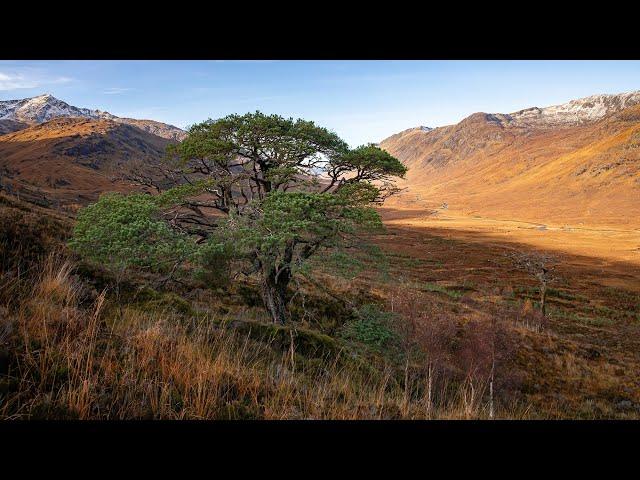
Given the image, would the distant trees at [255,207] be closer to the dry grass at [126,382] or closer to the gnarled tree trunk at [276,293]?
the gnarled tree trunk at [276,293]

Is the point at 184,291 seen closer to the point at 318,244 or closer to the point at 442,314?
the point at 318,244

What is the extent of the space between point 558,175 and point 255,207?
400 feet

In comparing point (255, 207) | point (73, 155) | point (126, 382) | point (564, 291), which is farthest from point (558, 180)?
point (73, 155)

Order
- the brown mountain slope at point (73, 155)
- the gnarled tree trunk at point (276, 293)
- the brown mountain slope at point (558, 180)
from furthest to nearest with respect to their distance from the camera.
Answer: the brown mountain slope at point (558, 180) < the brown mountain slope at point (73, 155) < the gnarled tree trunk at point (276, 293)

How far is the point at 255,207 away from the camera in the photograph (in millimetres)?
10031

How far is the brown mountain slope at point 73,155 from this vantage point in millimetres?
77375

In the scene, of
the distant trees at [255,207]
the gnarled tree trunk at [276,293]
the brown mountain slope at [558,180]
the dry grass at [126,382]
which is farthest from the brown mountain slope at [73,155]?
the brown mountain slope at [558,180]

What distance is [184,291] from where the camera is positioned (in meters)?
12.9

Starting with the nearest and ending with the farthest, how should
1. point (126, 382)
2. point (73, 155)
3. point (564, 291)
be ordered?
point (126, 382) < point (564, 291) < point (73, 155)

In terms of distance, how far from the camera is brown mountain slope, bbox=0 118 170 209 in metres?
77.4

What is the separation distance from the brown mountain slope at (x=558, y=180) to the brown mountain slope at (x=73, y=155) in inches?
3268

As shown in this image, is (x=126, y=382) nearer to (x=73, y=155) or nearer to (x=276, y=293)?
(x=276, y=293)

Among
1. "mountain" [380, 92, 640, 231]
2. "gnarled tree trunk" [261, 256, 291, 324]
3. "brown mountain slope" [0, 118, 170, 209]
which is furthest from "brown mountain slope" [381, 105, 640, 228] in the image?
"brown mountain slope" [0, 118, 170, 209]
